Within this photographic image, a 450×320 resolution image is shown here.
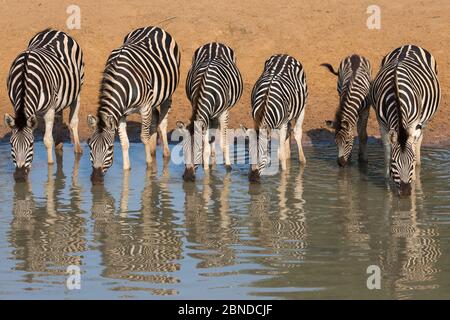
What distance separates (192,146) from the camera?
16781mm

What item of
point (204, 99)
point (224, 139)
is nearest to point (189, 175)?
point (204, 99)

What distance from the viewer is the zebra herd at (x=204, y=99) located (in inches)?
649

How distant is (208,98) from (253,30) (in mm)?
10654

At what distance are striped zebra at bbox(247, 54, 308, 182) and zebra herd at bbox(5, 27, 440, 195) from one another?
0.07 ft

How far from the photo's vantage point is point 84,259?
11953mm

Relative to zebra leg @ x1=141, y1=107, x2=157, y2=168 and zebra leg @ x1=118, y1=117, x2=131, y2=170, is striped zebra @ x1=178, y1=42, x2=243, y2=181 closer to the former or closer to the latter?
zebra leg @ x1=141, y1=107, x2=157, y2=168

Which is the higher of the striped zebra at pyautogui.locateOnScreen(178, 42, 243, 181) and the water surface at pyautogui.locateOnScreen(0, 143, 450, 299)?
the striped zebra at pyautogui.locateOnScreen(178, 42, 243, 181)

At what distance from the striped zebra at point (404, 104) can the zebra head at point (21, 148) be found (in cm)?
521

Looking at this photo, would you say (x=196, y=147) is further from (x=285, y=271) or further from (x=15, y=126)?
(x=285, y=271)

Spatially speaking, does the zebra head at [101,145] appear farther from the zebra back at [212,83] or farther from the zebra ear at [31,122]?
the zebra back at [212,83]

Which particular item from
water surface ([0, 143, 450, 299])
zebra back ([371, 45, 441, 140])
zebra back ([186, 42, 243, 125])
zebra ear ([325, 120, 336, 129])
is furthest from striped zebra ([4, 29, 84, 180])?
zebra back ([371, 45, 441, 140])

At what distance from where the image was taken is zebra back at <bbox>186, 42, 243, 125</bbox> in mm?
17141

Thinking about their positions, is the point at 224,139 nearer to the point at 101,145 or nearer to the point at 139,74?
the point at 139,74
